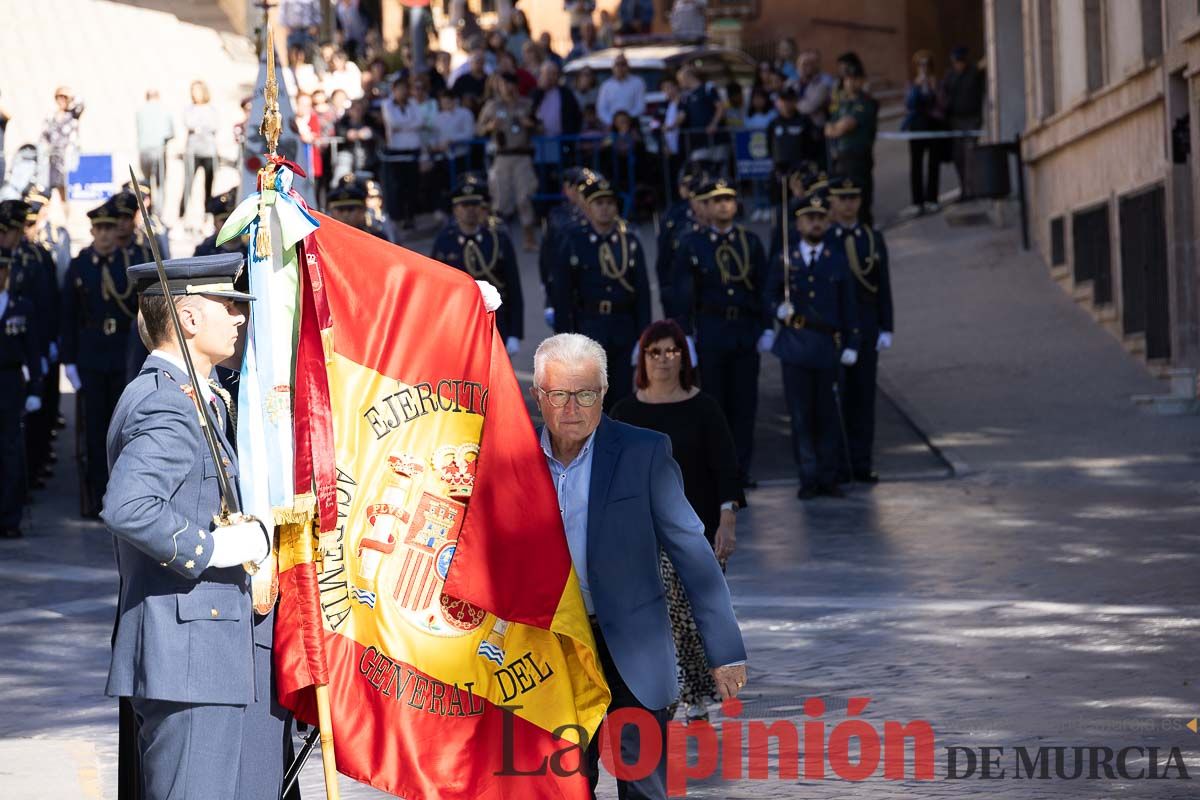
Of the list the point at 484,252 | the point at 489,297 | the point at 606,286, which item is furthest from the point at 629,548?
the point at 484,252

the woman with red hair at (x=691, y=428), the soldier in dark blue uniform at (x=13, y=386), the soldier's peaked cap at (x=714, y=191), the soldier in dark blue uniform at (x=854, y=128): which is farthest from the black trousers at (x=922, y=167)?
the woman with red hair at (x=691, y=428)

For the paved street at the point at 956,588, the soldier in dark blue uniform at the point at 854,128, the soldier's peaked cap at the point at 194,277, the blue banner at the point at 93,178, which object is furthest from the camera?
the soldier in dark blue uniform at the point at 854,128

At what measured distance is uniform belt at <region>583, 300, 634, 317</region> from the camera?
1506 cm

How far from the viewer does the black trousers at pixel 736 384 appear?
14805 mm

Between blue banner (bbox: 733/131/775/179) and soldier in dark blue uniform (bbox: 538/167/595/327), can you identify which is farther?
blue banner (bbox: 733/131/775/179)

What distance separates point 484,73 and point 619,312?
15084mm

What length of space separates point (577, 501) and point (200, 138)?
792 inches

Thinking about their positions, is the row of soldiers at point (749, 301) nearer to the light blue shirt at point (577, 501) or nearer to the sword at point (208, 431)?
the light blue shirt at point (577, 501)

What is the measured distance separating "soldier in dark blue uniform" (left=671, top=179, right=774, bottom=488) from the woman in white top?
1163 cm

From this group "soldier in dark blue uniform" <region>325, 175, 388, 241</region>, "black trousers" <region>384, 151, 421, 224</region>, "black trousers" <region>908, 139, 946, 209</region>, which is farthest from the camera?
"black trousers" <region>384, 151, 421, 224</region>

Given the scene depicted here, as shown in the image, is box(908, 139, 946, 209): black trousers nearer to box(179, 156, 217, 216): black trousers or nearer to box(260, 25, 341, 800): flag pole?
box(179, 156, 217, 216): black trousers

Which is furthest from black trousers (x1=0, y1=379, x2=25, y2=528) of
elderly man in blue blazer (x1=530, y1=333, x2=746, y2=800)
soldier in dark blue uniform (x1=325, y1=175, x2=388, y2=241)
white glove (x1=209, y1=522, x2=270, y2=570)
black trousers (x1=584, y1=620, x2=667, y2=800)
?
white glove (x1=209, y1=522, x2=270, y2=570)

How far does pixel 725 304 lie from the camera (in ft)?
48.6

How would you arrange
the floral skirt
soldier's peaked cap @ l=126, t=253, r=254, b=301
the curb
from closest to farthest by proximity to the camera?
soldier's peaked cap @ l=126, t=253, r=254, b=301 → the floral skirt → the curb
